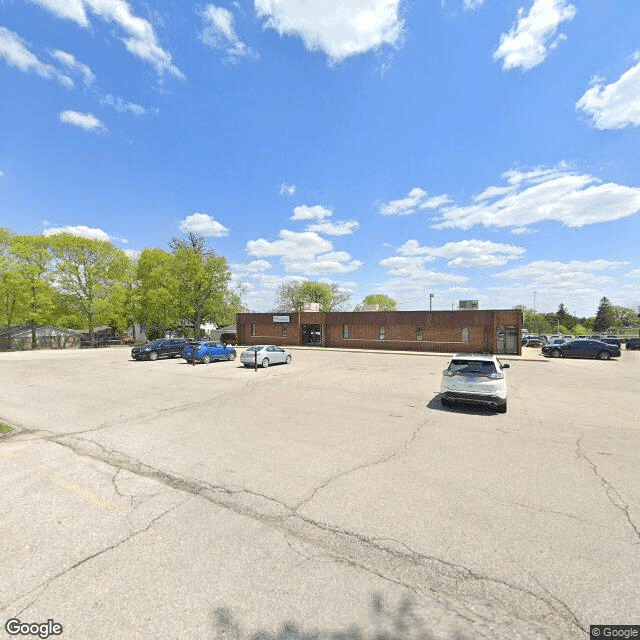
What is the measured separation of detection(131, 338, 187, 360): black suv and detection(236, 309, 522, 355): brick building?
589 inches

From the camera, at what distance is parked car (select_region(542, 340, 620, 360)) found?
27.1 metres

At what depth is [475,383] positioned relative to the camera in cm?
890

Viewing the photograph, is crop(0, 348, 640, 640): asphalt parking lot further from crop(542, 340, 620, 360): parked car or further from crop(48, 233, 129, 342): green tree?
crop(48, 233, 129, 342): green tree

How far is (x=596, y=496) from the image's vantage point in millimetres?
4402

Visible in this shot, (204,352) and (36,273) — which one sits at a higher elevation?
(36,273)

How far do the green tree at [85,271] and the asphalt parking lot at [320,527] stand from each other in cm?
4217

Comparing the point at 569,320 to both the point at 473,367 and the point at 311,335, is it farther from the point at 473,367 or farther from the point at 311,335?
the point at 473,367

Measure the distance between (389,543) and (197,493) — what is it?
2.69 meters

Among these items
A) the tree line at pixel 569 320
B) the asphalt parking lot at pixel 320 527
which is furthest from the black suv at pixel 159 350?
the tree line at pixel 569 320

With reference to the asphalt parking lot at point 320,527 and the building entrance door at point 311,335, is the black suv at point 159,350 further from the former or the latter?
the asphalt parking lot at point 320,527

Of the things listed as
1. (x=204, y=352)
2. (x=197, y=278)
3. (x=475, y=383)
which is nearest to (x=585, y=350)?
(x=475, y=383)

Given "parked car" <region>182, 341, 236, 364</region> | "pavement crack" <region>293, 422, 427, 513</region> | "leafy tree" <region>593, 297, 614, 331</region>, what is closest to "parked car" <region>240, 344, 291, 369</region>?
"parked car" <region>182, 341, 236, 364</region>

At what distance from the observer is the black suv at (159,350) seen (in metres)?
24.7

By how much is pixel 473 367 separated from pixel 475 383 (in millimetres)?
501
